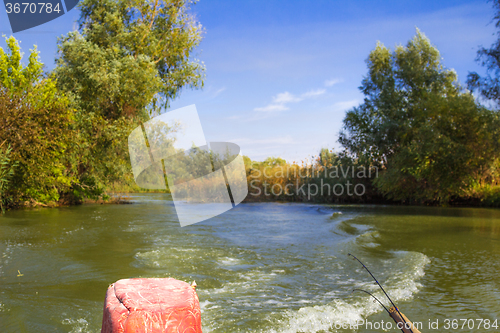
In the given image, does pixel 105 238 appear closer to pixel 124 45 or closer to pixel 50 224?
pixel 50 224

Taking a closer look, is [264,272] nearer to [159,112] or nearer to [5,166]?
[5,166]

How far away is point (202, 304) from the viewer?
15.0ft

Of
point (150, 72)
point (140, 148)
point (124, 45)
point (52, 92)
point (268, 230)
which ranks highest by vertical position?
point (124, 45)

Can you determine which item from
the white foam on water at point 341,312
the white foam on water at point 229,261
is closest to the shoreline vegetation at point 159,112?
the white foam on water at point 229,261

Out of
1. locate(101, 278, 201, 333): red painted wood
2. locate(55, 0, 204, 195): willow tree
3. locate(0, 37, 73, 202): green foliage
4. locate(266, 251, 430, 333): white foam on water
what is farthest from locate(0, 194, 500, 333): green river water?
locate(55, 0, 204, 195): willow tree

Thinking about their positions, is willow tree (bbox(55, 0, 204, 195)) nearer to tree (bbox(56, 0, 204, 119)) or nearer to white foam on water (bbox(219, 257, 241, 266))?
tree (bbox(56, 0, 204, 119))

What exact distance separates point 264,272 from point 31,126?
10779 mm

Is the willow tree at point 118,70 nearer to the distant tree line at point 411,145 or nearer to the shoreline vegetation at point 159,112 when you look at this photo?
the shoreline vegetation at point 159,112

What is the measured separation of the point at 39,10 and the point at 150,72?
5.71 metres

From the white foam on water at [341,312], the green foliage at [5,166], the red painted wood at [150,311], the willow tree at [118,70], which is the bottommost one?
the white foam on water at [341,312]

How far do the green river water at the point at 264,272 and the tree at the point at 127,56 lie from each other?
27.7 ft

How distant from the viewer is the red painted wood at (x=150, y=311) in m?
2.02

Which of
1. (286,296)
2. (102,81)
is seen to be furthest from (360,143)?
(286,296)

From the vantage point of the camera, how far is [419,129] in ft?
72.0
